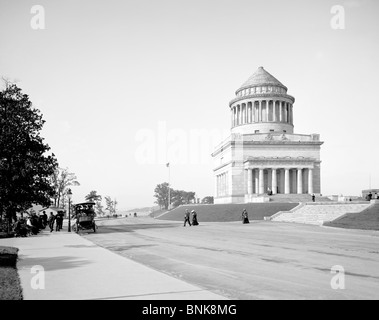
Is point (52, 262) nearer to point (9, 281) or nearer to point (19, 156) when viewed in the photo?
point (9, 281)

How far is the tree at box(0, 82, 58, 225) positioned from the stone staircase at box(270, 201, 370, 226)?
92.8 ft

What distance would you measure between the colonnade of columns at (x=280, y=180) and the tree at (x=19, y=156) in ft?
172

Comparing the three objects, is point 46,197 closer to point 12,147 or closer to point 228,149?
point 12,147

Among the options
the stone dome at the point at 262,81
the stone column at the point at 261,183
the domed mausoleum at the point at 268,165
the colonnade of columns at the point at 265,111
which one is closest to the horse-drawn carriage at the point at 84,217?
the domed mausoleum at the point at 268,165

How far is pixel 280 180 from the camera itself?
261 ft

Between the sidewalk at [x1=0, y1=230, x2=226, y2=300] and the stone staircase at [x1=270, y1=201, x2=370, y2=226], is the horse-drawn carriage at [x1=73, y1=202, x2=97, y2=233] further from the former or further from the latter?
the stone staircase at [x1=270, y1=201, x2=370, y2=226]

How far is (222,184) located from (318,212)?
4350 centimetres

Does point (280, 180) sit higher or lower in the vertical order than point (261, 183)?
higher

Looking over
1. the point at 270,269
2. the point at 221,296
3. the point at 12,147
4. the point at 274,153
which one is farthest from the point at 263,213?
the point at 221,296

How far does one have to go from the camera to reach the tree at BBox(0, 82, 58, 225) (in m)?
26.4

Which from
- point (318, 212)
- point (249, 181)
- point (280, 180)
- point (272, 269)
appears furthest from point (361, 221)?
point (280, 180)

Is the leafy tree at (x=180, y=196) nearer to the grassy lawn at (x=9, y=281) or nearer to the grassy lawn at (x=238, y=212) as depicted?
the grassy lawn at (x=238, y=212)

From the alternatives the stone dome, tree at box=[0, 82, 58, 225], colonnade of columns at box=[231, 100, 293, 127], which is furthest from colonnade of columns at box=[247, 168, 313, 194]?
tree at box=[0, 82, 58, 225]
